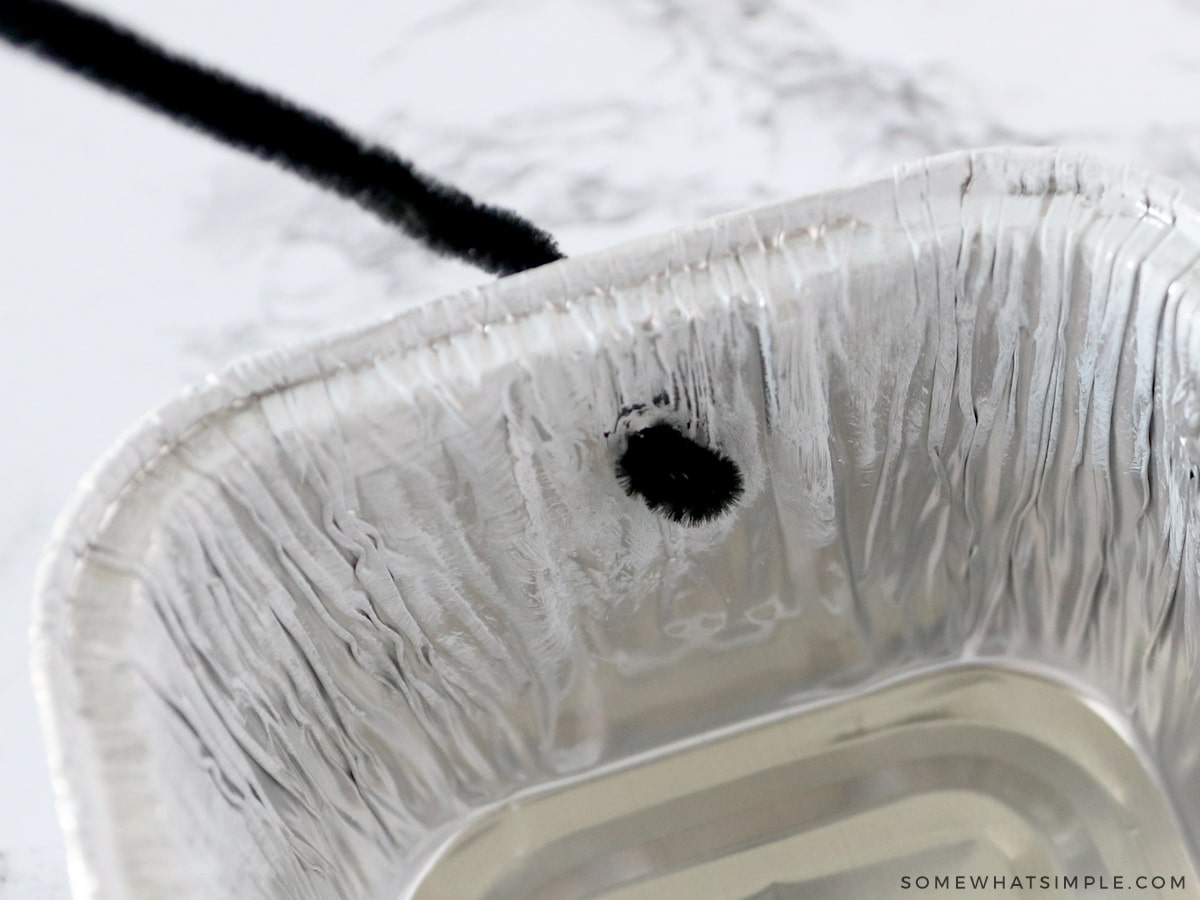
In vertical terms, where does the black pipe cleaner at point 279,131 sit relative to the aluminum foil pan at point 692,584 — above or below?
above

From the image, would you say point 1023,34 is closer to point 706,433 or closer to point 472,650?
point 706,433

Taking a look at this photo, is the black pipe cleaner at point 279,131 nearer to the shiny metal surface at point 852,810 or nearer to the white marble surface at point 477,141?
the white marble surface at point 477,141

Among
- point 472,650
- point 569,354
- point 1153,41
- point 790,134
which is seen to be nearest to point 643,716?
point 472,650

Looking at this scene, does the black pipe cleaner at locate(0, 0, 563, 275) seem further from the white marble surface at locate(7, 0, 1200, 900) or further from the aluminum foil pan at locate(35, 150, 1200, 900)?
the aluminum foil pan at locate(35, 150, 1200, 900)

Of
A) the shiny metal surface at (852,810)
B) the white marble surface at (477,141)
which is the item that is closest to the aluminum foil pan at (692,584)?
the shiny metal surface at (852,810)

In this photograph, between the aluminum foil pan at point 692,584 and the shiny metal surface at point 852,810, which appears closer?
the aluminum foil pan at point 692,584

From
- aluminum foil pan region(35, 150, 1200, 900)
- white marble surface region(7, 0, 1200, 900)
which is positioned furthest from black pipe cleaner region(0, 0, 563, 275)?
aluminum foil pan region(35, 150, 1200, 900)

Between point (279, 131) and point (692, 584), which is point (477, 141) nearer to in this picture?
point (279, 131)
